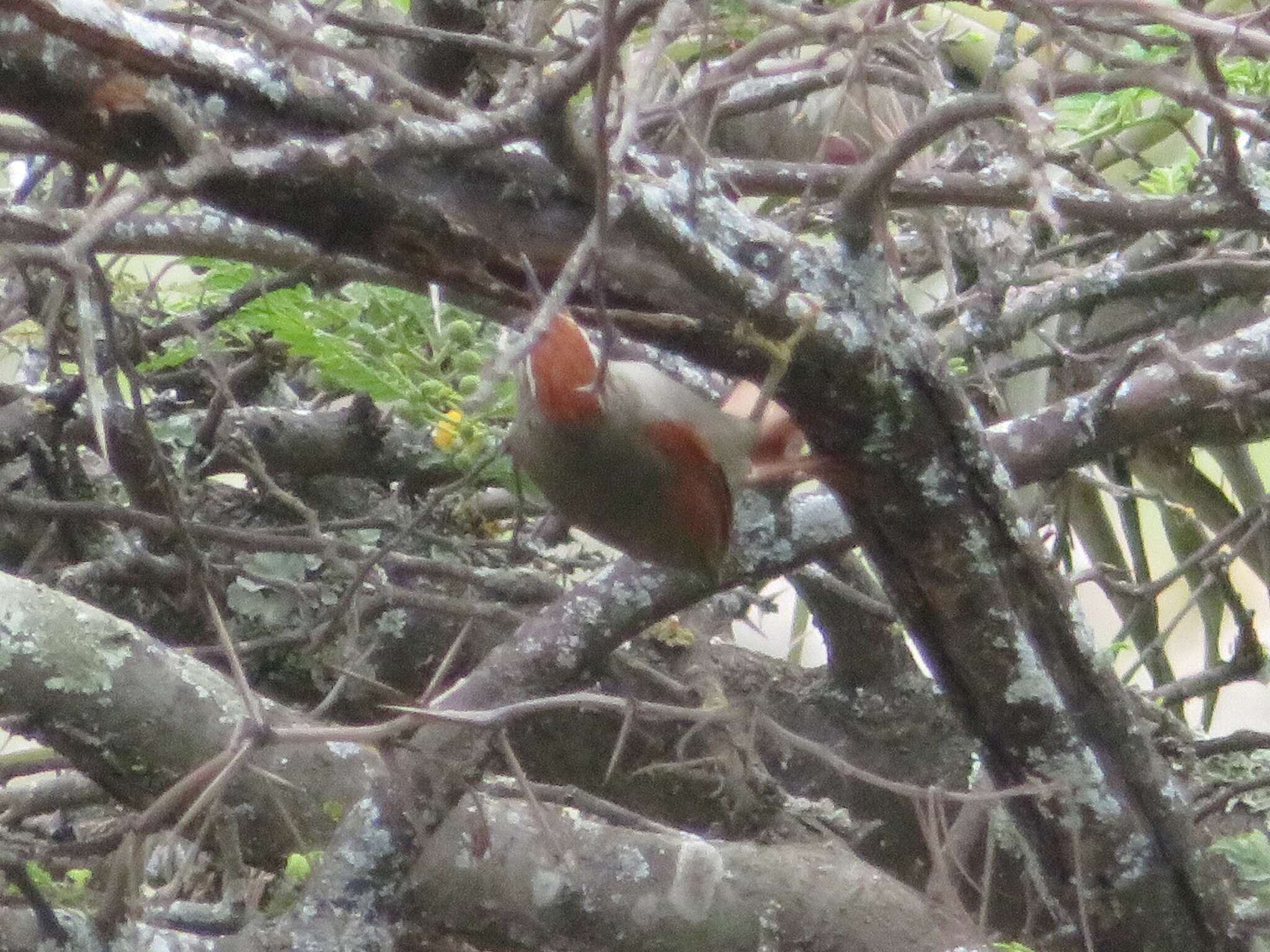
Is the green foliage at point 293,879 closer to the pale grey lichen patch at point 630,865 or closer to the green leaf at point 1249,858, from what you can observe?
the pale grey lichen patch at point 630,865

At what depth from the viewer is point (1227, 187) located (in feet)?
4.19

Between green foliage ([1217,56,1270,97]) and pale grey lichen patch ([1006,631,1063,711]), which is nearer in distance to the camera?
pale grey lichen patch ([1006,631,1063,711])

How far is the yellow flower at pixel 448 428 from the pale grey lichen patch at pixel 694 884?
0.51m

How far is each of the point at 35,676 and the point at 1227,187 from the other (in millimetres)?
1157

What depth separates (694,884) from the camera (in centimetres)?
141

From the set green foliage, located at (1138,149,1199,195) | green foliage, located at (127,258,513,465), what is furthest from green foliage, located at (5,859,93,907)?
green foliage, located at (1138,149,1199,195)

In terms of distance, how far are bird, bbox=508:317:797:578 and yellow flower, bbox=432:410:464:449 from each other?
7cm

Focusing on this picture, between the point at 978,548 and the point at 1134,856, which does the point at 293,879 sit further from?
the point at 1134,856

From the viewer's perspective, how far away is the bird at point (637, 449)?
1580mm

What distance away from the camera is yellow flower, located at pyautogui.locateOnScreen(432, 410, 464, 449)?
1577 millimetres

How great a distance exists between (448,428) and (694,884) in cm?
55

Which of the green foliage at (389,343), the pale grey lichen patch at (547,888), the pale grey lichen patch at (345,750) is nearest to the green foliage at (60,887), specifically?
the pale grey lichen patch at (345,750)

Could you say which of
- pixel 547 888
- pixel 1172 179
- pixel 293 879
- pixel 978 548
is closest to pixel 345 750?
pixel 293 879

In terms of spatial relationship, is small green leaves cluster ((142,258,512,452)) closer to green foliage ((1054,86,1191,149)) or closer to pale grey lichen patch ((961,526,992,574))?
pale grey lichen patch ((961,526,992,574))
